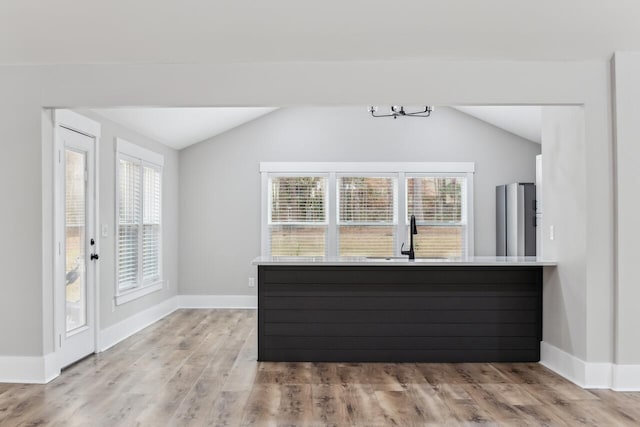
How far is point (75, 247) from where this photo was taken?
5227 mm

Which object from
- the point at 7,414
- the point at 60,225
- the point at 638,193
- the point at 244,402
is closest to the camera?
the point at 7,414

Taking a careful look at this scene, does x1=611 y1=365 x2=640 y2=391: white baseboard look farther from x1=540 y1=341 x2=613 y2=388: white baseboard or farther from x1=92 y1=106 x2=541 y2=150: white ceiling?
x1=92 y1=106 x2=541 y2=150: white ceiling

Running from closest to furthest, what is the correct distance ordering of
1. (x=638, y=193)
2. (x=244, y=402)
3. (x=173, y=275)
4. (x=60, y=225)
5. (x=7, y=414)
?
1. (x=7, y=414)
2. (x=244, y=402)
3. (x=638, y=193)
4. (x=60, y=225)
5. (x=173, y=275)

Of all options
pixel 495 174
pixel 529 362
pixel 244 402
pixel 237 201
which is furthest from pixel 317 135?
pixel 244 402

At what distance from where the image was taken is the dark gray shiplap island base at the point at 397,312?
5.10 m

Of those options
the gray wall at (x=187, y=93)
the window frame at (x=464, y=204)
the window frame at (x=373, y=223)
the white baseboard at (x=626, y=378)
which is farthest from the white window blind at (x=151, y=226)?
the white baseboard at (x=626, y=378)

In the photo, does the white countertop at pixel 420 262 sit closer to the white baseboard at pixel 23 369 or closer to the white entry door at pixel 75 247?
the white entry door at pixel 75 247

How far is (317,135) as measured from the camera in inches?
335

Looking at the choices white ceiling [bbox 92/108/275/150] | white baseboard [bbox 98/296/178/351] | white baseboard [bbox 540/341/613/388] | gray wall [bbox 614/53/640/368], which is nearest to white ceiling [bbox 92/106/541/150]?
white ceiling [bbox 92/108/275/150]

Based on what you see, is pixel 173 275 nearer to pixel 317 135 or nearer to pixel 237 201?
pixel 237 201

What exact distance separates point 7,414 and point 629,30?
488 centimetres

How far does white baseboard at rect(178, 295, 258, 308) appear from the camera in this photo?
8492mm

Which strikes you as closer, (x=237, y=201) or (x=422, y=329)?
(x=422, y=329)

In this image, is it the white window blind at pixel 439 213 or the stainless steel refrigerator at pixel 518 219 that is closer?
the stainless steel refrigerator at pixel 518 219
